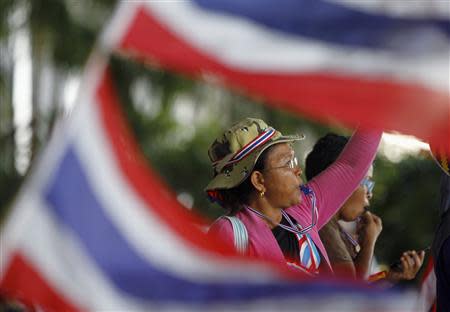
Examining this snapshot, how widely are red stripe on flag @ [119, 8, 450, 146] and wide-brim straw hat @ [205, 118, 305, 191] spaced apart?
0.71 m

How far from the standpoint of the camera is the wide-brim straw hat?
11.9 ft

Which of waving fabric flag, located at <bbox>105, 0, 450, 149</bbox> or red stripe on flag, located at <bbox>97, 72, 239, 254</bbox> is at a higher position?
waving fabric flag, located at <bbox>105, 0, 450, 149</bbox>

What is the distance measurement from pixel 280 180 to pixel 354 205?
1.42ft

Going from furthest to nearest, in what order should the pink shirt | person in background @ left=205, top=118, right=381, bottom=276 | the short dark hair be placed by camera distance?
the short dark hair → the pink shirt → person in background @ left=205, top=118, right=381, bottom=276

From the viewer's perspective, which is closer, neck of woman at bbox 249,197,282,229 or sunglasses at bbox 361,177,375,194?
neck of woman at bbox 249,197,282,229

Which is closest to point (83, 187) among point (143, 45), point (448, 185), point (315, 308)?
point (143, 45)

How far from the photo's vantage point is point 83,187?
275cm

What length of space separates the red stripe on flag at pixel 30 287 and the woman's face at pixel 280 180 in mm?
1125

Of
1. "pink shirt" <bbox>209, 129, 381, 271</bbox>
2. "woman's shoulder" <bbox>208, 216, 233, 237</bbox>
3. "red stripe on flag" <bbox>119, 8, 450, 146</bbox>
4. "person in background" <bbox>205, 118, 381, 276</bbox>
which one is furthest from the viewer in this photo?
"pink shirt" <bbox>209, 129, 381, 271</bbox>

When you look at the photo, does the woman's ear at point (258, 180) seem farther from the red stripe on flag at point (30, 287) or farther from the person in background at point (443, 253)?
the red stripe on flag at point (30, 287)

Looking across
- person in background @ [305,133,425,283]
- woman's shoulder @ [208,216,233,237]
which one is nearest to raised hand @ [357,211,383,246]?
person in background @ [305,133,425,283]

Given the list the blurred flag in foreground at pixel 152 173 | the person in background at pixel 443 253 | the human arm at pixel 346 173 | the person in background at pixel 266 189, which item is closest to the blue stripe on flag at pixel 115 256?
the blurred flag in foreground at pixel 152 173

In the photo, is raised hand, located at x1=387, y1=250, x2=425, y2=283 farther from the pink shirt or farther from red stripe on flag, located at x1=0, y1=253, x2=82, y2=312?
red stripe on flag, located at x1=0, y1=253, x2=82, y2=312

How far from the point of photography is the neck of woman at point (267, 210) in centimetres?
361
